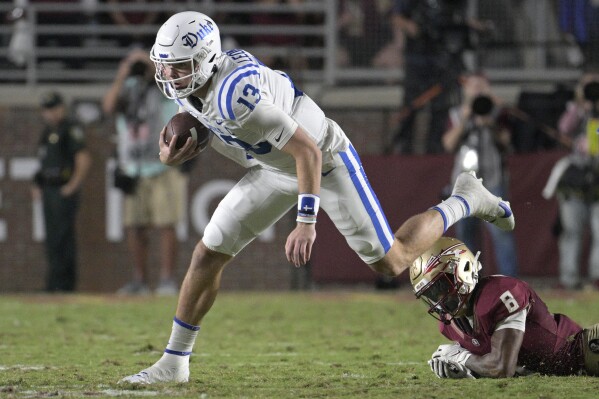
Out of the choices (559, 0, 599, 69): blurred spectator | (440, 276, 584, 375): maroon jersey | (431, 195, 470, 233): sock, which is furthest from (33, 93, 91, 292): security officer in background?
(440, 276, 584, 375): maroon jersey

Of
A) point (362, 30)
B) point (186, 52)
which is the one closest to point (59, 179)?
point (362, 30)

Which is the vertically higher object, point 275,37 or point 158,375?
point 275,37

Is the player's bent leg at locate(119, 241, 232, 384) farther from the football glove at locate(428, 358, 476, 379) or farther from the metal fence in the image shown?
the metal fence

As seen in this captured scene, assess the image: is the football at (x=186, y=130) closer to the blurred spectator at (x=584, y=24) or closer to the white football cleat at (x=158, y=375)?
the white football cleat at (x=158, y=375)

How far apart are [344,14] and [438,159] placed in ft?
7.21

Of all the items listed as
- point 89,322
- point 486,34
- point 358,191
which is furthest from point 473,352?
point 486,34

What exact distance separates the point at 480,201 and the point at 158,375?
200cm

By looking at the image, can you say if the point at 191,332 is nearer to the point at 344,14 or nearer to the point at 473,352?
the point at 473,352

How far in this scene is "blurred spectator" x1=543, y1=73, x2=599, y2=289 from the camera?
442 inches

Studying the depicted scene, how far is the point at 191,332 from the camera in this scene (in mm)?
6020

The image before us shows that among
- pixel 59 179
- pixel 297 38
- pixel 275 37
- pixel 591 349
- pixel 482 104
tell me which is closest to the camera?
pixel 591 349

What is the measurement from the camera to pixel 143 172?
11773 mm

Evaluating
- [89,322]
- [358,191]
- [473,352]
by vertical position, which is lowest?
[89,322]

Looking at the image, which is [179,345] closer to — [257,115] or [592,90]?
[257,115]
